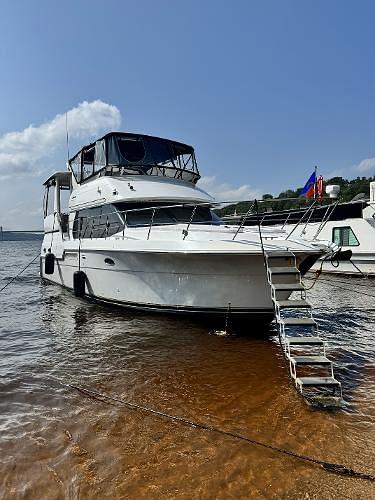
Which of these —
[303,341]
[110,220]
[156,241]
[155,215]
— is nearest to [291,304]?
[303,341]

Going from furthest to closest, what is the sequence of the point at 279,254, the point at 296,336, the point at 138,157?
the point at 138,157 < the point at 279,254 < the point at 296,336

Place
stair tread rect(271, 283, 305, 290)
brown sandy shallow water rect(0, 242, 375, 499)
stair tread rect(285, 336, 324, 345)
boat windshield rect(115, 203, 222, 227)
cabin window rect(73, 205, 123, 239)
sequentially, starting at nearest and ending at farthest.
Result: brown sandy shallow water rect(0, 242, 375, 499), stair tread rect(285, 336, 324, 345), stair tread rect(271, 283, 305, 290), boat windshield rect(115, 203, 222, 227), cabin window rect(73, 205, 123, 239)

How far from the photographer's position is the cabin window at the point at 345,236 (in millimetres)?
17125

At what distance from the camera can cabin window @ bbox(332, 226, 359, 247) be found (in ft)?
56.2

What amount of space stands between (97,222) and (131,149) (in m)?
2.17

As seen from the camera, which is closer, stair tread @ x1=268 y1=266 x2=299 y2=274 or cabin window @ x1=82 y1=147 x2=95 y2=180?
stair tread @ x1=268 y1=266 x2=299 y2=274

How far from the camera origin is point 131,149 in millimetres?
10250

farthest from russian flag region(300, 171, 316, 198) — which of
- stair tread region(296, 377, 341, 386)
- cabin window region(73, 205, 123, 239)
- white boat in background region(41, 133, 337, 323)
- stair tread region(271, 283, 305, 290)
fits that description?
stair tread region(296, 377, 341, 386)

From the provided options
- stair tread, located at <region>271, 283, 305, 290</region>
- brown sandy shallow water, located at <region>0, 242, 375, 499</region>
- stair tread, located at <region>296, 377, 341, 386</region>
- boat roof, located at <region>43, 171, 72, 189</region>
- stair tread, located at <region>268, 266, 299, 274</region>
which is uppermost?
boat roof, located at <region>43, 171, 72, 189</region>

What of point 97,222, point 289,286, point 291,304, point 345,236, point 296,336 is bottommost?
point 296,336

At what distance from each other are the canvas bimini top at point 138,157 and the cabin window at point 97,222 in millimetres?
1066

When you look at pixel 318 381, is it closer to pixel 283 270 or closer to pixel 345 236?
pixel 283 270

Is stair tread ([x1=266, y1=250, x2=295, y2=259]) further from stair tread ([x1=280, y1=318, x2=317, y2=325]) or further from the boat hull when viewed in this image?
stair tread ([x1=280, y1=318, x2=317, y2=325])

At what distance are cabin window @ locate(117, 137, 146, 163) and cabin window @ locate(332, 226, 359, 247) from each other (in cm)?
1104
